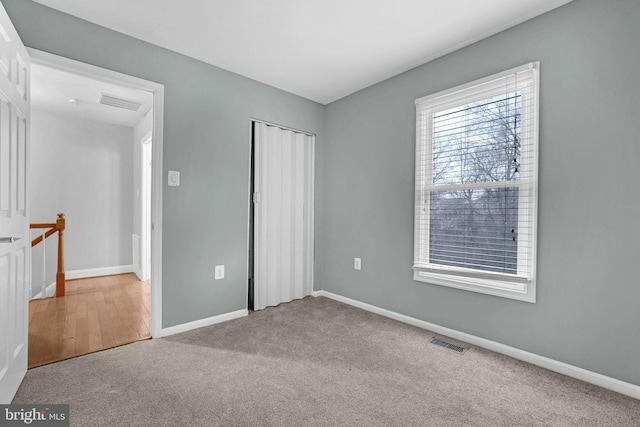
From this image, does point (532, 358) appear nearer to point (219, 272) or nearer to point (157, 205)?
point (219, 272)

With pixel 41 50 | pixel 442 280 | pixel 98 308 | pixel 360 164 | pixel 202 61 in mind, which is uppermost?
pixel 202 61

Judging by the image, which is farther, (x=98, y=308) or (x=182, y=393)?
(x=98, y=308)

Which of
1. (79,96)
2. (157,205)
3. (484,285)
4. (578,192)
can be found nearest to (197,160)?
(157,205)

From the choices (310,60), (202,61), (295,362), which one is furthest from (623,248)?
(202,61)

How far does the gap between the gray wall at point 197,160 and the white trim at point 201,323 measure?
39mm

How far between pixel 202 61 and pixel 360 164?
1.83 m

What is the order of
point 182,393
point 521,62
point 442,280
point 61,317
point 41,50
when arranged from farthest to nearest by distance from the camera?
1. point 61,317
2. point 442,280
3. point 521,62
4. point 41,50
5. point 182,393

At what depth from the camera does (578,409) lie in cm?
163

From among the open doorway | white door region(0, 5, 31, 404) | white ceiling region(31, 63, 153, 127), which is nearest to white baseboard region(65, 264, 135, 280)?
the open doorway

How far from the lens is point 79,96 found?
146 inches

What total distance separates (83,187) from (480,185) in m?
5.37

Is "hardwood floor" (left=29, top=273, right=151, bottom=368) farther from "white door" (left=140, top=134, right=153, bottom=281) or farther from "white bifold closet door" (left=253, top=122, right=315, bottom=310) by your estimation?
"white bifold closet door" (left=253, top=122, right=315, bottom=310)

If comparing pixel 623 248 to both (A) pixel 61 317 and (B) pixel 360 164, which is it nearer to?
(B) pixel 360 164

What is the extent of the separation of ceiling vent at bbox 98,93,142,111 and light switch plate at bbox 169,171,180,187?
1938 millimetres
